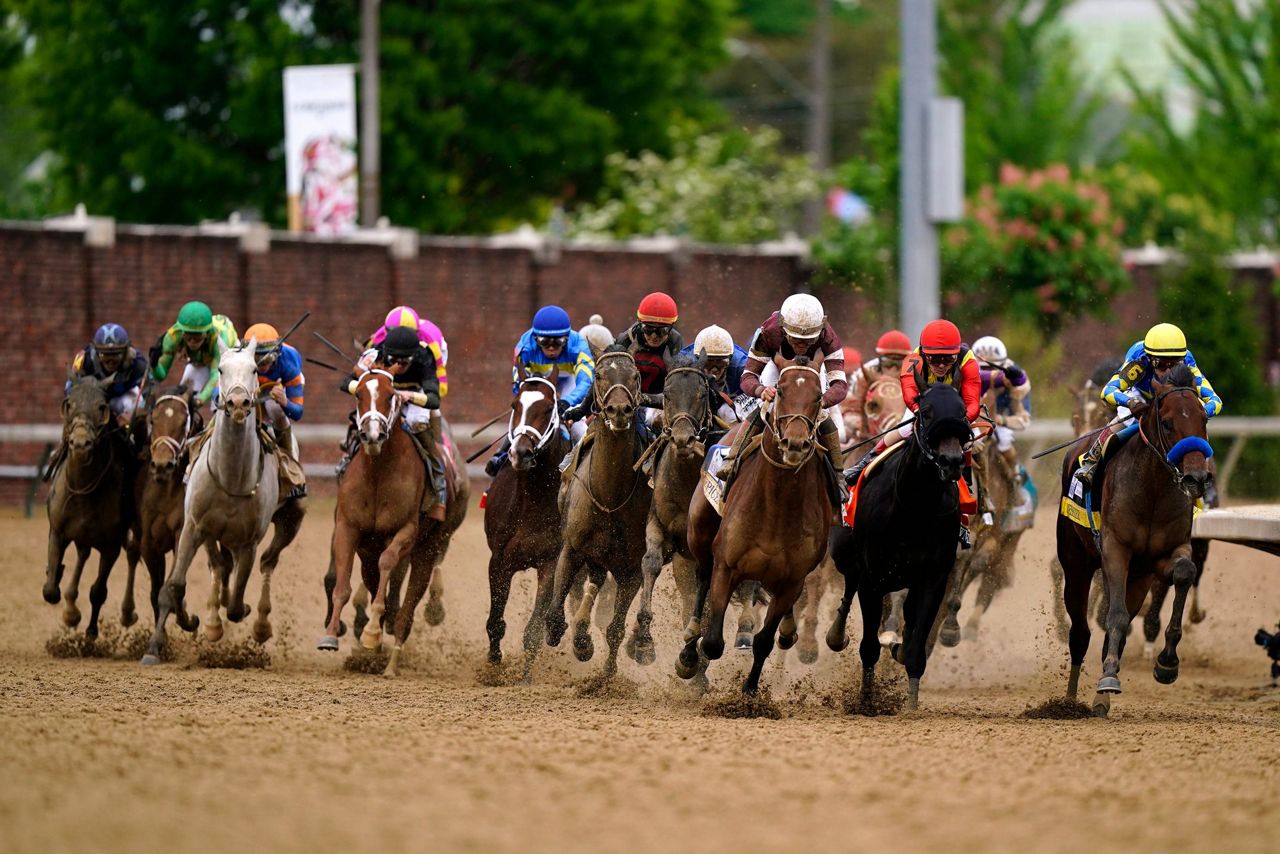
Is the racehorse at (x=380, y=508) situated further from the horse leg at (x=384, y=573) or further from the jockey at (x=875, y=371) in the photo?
the jockey at (x=875, y=371)

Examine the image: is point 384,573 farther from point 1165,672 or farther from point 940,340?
point 1165,672

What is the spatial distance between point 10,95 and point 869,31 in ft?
88.1

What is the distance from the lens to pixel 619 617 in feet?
42.8

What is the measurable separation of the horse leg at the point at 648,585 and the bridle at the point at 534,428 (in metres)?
1.02

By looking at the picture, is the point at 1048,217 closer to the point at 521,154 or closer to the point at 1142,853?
the point at 521,154

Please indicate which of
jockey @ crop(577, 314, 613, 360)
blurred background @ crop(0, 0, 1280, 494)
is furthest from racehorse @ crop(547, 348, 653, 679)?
blurred background @ crop(0, 0, 1280, 494)

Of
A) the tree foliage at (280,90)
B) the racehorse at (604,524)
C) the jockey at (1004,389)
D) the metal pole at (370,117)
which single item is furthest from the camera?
the tree foliage at (280,90)

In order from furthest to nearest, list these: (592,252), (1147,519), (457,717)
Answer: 1. (592,252)
2. (1147,519)
3. (457,717)

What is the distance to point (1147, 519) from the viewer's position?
12164 millimetres

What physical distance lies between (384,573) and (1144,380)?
474 cm

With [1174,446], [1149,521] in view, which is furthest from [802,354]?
[1149,521]

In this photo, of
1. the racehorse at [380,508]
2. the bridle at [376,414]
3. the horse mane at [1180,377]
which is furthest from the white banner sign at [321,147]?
the horse mane at [1180,377]

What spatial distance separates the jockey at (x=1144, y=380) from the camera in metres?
12.2

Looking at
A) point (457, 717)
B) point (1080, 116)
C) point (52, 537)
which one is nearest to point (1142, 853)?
point (457, 717)
